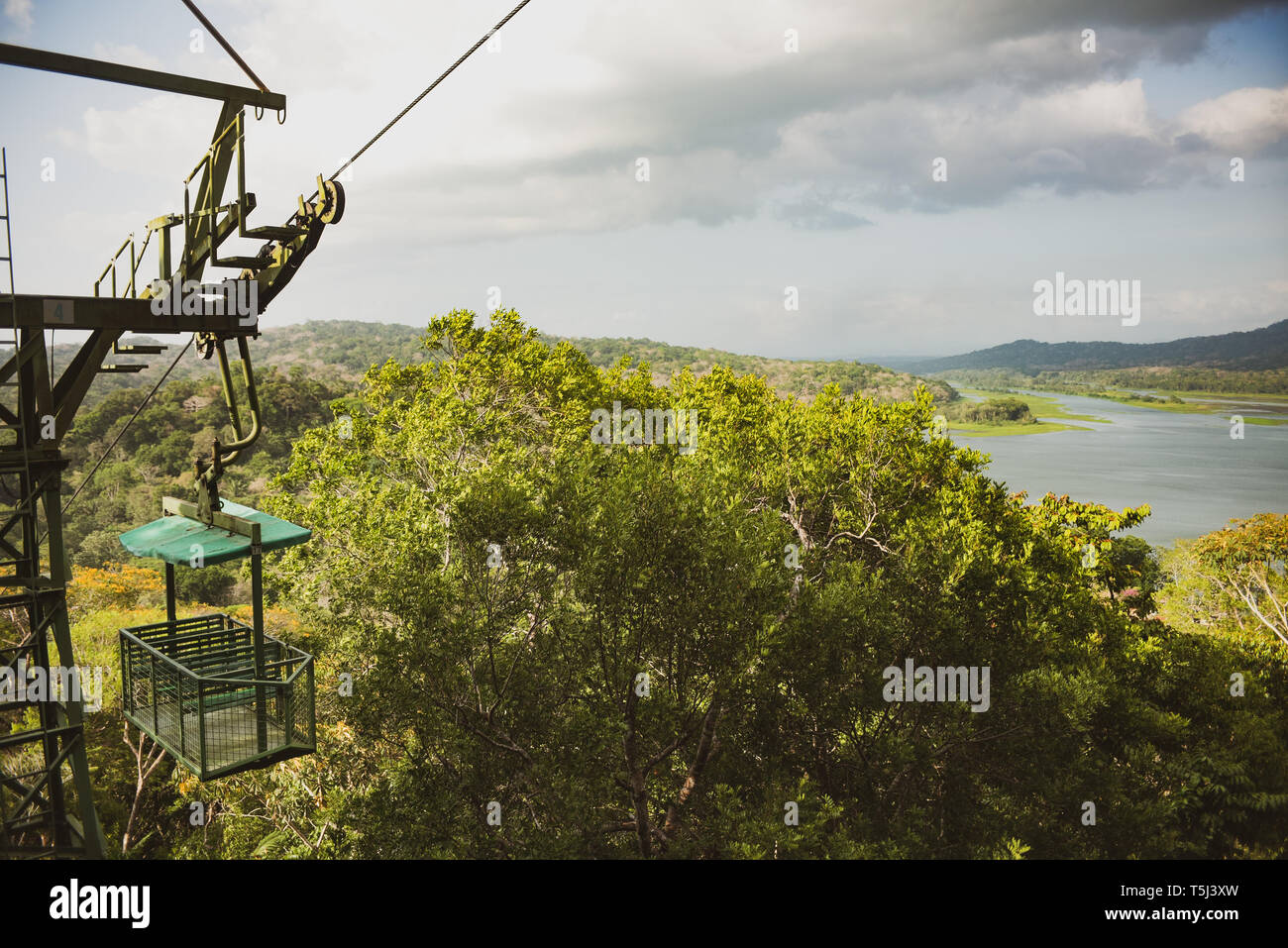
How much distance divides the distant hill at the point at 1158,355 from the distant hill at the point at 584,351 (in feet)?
29.5

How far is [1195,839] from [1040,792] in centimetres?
459

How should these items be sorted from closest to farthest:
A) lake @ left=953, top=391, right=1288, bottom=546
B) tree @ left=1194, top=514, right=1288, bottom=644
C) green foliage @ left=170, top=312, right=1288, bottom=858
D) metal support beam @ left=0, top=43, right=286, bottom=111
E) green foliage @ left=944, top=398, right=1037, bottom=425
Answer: metal support beam @ left=0, top=43, right=286, bottom=111
green foliage @ left=170, top=312, right=1288, bottom=858
tree @ left=1194, top=514, right=1288, bottom=644
lake @ left=953, top=391, right=1288, bottom=546
green foliage @ left=944, top=398, right=1037, bottom=425

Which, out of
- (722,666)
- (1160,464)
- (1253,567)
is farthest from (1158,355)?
(722,666)

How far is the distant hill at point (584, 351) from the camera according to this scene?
199ft

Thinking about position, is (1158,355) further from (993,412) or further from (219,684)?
(219,684)

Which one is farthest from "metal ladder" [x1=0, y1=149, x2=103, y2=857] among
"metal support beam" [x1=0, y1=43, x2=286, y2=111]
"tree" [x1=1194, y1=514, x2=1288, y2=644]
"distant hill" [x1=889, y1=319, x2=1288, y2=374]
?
"distant hill" [x1=889, y1=319, x2=1288, y2=374]

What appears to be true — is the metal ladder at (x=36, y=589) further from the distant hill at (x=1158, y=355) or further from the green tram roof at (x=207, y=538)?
the distant hill at (x=1158, y=355)

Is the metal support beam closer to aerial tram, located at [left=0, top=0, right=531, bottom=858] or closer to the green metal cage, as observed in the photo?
aerial tram, located at [left=0, top=0, right=531, bottom=858]

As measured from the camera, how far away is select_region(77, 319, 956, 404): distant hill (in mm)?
A: 60656

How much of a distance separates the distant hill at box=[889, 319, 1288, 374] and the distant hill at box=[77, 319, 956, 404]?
9.00 m

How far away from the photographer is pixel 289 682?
7.31 m
